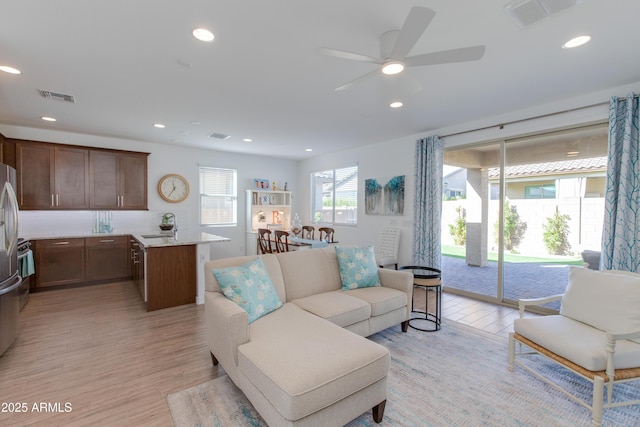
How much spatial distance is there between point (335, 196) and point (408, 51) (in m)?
5.08

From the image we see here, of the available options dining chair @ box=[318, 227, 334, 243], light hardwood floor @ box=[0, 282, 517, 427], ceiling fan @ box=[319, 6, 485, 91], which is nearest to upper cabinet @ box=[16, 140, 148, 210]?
light hardwood floor @ box=[0, 282, 517, 427]

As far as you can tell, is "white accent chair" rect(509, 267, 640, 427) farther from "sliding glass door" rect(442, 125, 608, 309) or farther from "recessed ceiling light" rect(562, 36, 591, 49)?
"recessed ceiling light" rect(562, 36, 591, 49)

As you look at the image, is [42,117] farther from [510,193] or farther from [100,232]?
[510,193]

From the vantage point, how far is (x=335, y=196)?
7.02 metres

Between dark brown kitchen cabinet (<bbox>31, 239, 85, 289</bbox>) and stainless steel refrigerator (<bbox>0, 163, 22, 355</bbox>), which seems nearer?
stainless steel refrigerator (<bbox>0, 163, 22, 355</bbox>)

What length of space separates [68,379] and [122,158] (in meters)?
4.32

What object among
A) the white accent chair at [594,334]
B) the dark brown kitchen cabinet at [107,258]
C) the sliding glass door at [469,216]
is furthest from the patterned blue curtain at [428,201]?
the dark brown kitchen cabinet at [107,258]

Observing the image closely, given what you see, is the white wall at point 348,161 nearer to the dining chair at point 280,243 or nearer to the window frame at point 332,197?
the window frame at point 332,197

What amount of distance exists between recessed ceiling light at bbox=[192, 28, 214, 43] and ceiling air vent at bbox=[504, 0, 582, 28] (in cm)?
212

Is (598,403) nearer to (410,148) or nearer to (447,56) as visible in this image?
(447,56)

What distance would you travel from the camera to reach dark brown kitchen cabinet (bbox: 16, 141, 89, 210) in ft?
15.2

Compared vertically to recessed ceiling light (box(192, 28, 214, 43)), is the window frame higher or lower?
lower

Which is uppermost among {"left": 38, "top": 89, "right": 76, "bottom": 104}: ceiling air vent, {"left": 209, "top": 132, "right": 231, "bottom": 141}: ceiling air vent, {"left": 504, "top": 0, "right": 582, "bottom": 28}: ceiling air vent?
{"left": 504, "top": 0, "right": 582, "bottom": 28}: ceiling air vent

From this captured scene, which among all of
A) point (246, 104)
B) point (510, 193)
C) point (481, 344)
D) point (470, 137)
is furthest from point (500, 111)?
point (246, 104)
